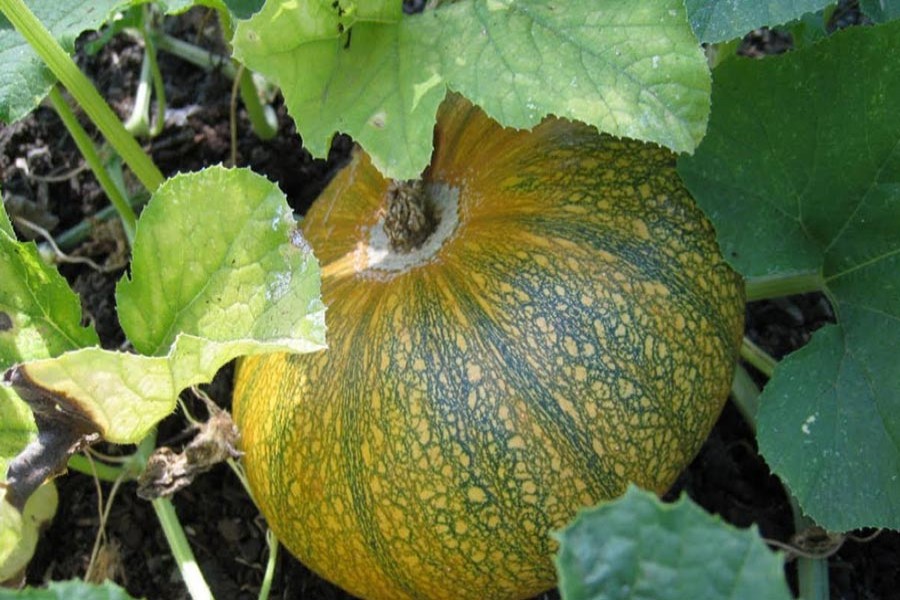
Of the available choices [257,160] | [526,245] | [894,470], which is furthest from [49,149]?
[894,470]

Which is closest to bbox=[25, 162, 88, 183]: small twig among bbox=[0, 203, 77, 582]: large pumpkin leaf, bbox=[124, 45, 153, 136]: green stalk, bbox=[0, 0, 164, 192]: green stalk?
bbox=[124, 45, 153, 136]: green stalk

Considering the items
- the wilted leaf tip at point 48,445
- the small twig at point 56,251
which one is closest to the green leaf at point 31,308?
the wilted leaf tip at point 48,445

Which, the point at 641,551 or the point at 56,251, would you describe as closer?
the point at 641,551

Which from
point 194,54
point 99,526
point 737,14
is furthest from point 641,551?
point 194,54

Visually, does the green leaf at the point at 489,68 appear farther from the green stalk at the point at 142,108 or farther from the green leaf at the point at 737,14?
the green stalk at the point at 142,108

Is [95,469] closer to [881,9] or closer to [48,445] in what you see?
[48,445]
